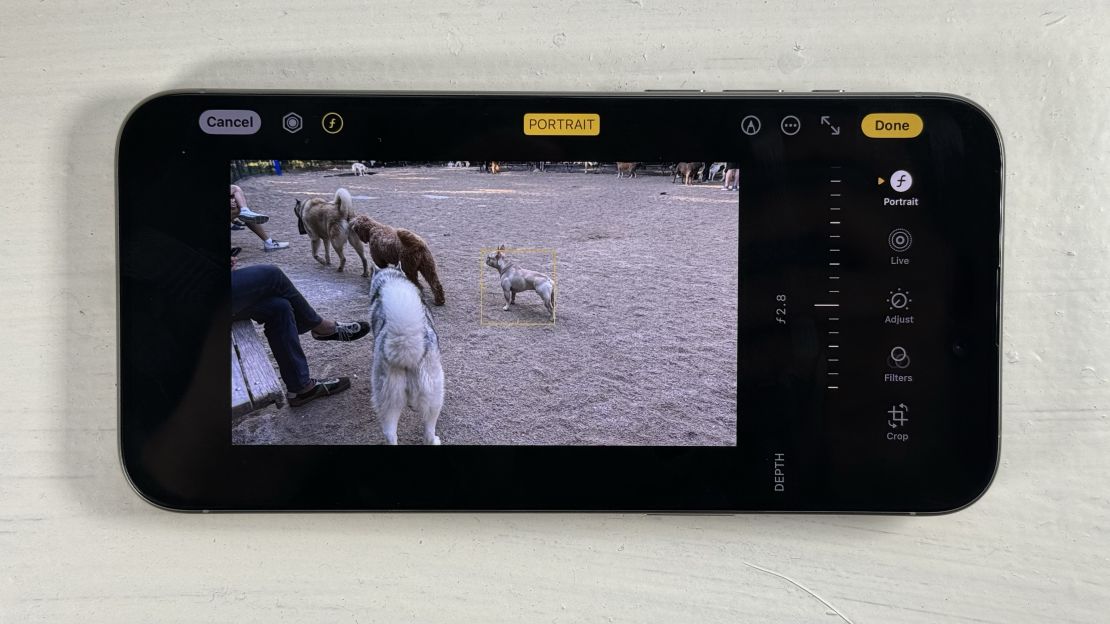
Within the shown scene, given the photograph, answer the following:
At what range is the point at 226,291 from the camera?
49cm

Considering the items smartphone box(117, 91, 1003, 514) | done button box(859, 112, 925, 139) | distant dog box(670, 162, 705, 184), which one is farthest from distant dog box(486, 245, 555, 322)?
done button box(859, 112, 925, 139)

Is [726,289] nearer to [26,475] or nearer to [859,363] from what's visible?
[859,363]

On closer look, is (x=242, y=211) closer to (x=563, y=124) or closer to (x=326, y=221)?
(x=326, y=221)

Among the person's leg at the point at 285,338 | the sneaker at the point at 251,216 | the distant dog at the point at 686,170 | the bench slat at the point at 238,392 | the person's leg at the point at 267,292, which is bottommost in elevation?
the bench slat at the point at 238,392

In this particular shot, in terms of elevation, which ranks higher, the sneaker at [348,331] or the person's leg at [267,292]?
the person's leg at [267,292]

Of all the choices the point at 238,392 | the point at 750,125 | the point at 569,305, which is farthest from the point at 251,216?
the point at 750,125

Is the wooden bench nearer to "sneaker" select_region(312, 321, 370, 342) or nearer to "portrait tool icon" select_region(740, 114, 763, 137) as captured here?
"sneaker" select_region(312, 321, 370, 342)

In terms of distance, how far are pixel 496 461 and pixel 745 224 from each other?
235 mm

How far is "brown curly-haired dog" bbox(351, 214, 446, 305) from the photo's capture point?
0.49 m

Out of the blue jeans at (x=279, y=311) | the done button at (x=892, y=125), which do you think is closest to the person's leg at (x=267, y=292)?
the blue jeans at (x=279, y=311)

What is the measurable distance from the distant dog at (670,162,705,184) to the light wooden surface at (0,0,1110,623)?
72mm

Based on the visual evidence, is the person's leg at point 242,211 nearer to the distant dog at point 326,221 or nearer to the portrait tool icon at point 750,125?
the distant dog at point 326,221

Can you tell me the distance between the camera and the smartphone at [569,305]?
1.60 feet

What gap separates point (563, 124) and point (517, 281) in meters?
0.11
